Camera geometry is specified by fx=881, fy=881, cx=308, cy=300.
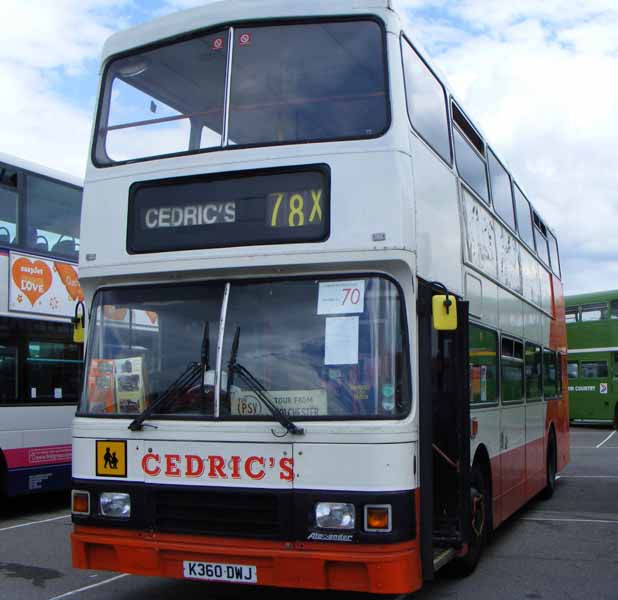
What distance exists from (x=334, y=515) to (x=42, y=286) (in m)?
7.43

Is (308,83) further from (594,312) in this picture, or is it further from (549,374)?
(594,312)

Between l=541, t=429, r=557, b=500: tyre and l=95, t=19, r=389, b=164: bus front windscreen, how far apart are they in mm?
8231

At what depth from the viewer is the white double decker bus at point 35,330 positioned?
11.3m

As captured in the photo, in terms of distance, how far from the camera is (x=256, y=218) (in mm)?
6324

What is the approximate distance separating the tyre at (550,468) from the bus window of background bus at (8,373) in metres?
7.58

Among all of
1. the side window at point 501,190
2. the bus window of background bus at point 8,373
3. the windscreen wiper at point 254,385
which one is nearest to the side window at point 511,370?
the side window at point 501,190

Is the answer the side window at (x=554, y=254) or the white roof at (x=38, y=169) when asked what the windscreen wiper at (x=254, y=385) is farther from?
the side window at (x=554, y=254)

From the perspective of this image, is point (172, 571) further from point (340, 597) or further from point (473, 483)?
point (473, 483)


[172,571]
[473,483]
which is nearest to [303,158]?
[172,571]

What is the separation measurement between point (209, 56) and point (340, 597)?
446cm

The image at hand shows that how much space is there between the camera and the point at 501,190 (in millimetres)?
10570

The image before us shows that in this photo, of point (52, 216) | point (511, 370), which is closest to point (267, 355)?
point (511, 370)

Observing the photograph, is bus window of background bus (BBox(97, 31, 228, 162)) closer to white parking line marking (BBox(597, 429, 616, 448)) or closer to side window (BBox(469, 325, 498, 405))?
side window (BBox(469, 325, 498, 405))

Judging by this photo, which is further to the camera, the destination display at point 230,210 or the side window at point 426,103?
the side window at point 426,103
